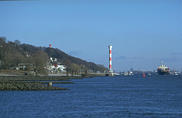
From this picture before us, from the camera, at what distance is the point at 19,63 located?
141500 mm

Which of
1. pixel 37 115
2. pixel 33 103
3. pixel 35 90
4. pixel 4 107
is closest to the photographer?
pixel 37 115

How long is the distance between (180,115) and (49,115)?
10845 millimetres

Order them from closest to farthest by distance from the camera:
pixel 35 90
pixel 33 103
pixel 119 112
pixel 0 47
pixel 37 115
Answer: pixel 37 115
pixel 119 112
pixel 33 103
pixel 35 90
pixel 0 47

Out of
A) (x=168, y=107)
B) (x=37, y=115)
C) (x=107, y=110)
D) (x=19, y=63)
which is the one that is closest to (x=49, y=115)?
(x=37, y=115)

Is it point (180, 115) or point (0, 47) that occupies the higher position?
point (0, 47)

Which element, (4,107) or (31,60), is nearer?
(4,107)

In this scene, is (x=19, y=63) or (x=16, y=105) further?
(x=19, y=63)

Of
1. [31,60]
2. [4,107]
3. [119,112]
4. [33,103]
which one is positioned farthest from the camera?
[31,60]

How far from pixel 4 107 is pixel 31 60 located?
102 meters

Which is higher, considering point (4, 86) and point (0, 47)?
point (0, 47)

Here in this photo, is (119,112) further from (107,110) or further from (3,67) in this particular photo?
(3,67)

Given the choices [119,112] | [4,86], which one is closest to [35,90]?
[4,86]

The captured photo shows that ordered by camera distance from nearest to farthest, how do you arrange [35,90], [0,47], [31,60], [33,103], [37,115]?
[37,115] < [33,103] < [35,90] < [0,47] < [31,60]

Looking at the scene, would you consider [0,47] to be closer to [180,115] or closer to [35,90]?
[35,90]
